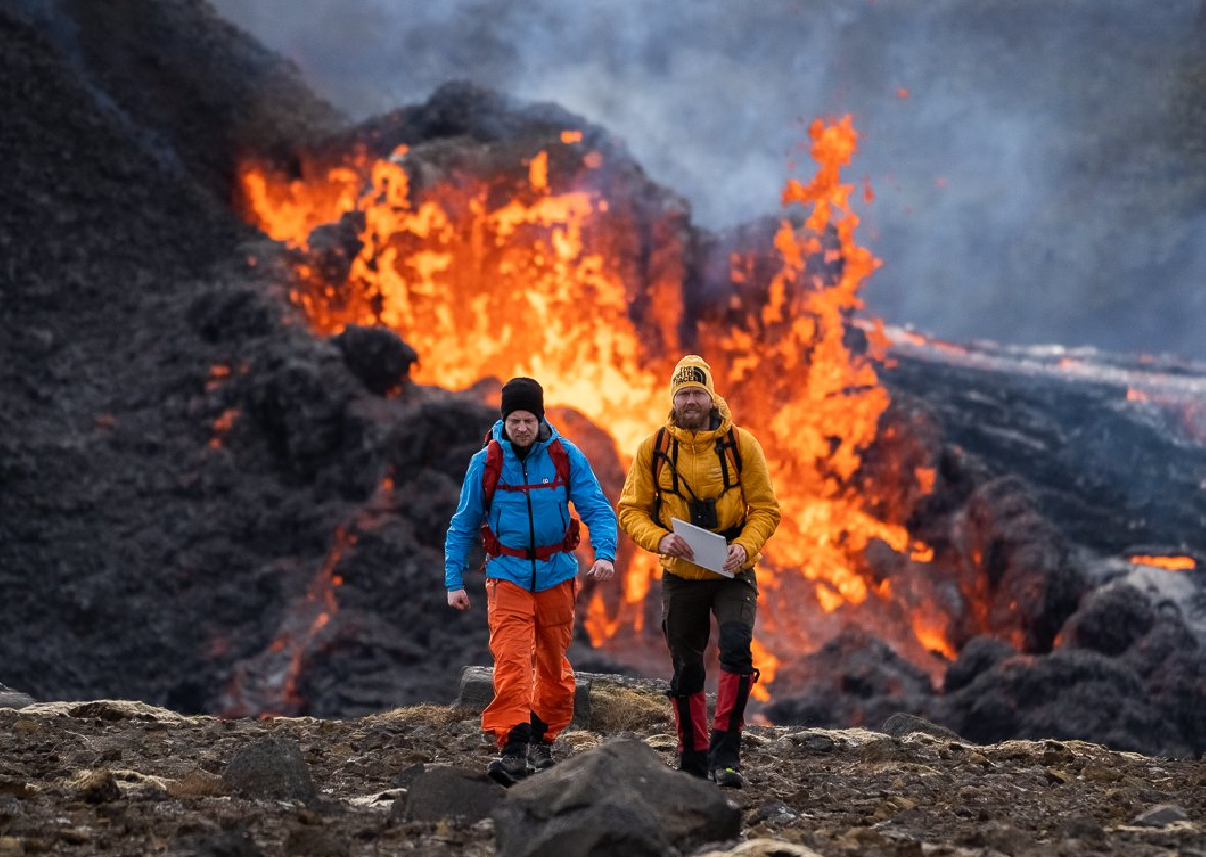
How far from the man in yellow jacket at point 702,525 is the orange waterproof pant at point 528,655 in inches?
28.9

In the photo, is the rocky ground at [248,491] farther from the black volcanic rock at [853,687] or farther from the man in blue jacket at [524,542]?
the man in blue jacket at [524,542]

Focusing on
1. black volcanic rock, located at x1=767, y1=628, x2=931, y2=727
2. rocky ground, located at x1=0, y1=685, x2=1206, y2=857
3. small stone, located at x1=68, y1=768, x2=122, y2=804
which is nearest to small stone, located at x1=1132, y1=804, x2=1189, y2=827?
rocky ground, located at x1=0, y1=685, x2=1206, y2=857

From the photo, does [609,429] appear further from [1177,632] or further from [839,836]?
[839,836]

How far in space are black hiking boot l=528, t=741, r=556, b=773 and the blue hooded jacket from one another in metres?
1.11

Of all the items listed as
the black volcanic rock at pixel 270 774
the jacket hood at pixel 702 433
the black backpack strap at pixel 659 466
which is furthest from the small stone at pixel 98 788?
the jacket hood at pixel 702 433

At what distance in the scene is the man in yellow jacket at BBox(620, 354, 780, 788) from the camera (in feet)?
27.2

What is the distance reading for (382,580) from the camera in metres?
34.2

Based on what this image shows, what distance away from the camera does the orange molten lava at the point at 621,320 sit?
44.8 m

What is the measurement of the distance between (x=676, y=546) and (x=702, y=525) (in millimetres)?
309

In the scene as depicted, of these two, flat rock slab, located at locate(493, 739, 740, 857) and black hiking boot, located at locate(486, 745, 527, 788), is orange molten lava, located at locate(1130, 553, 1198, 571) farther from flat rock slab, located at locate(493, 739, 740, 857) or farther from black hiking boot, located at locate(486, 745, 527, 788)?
flat rock slab, located at locate(493, 739, 740, 857)

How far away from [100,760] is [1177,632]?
29765 mm

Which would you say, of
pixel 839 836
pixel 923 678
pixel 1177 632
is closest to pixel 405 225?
pixel 923 678

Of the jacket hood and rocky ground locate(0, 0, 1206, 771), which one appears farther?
rocky ground locate(0, 0, 1206, 771)

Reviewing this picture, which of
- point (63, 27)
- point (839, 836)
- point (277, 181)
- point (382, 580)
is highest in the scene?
point (63, 27)
